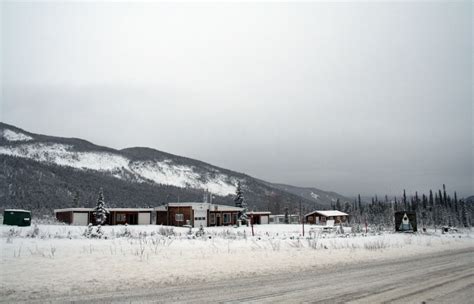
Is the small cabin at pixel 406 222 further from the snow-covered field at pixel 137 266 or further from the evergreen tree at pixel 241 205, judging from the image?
the evergreen tree at pixel 241 205

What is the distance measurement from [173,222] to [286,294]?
176 feet

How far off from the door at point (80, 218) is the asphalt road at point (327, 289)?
50.9 m

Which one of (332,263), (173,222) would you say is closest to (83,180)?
(173,222)

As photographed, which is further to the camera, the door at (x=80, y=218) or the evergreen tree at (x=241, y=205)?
the evergreen tree at (x=241, y=205)

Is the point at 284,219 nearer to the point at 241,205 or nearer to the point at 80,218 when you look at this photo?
the point at 241,205

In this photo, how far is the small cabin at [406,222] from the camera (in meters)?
44.7

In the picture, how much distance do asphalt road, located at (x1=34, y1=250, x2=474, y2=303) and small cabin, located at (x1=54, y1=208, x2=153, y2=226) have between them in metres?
51.1

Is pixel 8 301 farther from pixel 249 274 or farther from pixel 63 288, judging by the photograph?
pixel 249 274

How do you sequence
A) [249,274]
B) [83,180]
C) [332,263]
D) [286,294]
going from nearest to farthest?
[286,294]
[249,274]
[332,263]
[83,180]

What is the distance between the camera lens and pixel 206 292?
10312 mm

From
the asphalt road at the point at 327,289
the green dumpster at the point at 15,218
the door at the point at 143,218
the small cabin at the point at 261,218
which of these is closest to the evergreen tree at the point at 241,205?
the small cabin at the point at 261,218

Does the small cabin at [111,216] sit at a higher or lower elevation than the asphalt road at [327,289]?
higher

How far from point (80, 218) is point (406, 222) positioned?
4638 centimetres

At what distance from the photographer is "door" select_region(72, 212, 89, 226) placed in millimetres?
57469
